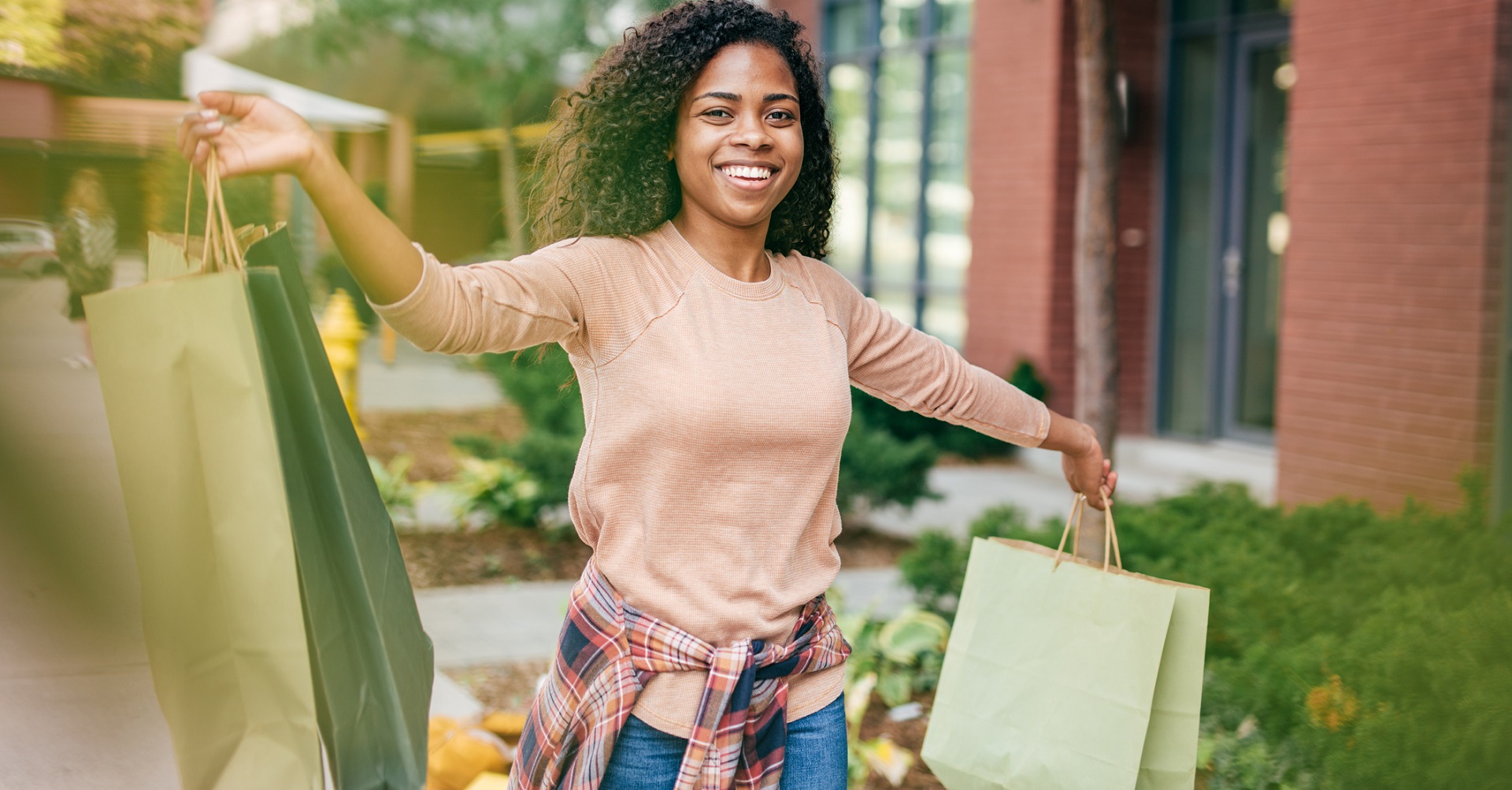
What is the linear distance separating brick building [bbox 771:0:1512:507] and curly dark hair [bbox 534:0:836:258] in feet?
15.3

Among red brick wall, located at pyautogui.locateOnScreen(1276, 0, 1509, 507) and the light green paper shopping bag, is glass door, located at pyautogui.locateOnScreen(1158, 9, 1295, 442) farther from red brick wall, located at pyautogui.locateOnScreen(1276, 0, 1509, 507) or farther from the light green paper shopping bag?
the light green paper shopping bag

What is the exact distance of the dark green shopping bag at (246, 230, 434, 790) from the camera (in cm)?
153

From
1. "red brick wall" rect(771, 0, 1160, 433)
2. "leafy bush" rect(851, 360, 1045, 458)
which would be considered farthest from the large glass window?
"leafy bush" rect(851, 360, 1045, 458)

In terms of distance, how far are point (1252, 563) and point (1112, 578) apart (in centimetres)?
186

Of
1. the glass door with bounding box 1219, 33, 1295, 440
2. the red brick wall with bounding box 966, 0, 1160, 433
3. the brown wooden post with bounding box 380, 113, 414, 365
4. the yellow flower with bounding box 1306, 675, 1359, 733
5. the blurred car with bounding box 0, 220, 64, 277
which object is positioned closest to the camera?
the blurred car with bounding box 0, 220, 64, 277

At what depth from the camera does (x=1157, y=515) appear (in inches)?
193

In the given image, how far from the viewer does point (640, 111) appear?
1.99 m

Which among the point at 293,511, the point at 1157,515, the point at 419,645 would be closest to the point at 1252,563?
the point at 1157,515

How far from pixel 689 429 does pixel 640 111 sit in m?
0.50

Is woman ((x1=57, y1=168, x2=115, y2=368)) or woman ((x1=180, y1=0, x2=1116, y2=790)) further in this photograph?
woman ((x1=180, y1=0, x2=1116, y2=790))

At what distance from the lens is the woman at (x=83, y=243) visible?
0.59 m

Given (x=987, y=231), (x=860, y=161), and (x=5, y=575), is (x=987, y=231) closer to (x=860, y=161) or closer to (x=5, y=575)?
(x=860, y=161)

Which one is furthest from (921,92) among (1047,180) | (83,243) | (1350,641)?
(83,243)

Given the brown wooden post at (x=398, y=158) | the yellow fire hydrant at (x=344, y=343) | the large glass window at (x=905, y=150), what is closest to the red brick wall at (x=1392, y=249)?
the large glass window at (x=905, y=150)
